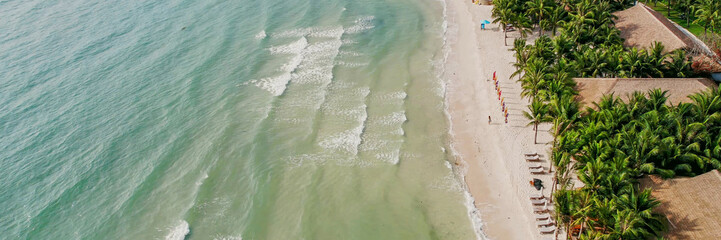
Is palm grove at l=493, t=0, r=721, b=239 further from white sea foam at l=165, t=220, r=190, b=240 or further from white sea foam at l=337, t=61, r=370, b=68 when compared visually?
white sea foam at l=165, t=220, r=190, b=240

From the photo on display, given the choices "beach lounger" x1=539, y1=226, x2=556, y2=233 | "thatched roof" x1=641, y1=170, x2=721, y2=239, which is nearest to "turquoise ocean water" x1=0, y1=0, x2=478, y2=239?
"beach lounger" x1=539, y1=226, x2=556, y2=233

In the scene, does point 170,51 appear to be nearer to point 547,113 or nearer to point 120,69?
point 120,69

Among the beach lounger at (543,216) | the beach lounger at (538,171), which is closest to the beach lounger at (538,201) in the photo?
the beach lounger at (543,216)

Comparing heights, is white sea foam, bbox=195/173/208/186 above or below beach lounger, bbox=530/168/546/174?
above

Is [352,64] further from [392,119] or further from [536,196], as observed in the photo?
[536,196]

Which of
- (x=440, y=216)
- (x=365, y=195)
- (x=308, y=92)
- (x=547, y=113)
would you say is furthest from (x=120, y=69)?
(x=547, y=113)

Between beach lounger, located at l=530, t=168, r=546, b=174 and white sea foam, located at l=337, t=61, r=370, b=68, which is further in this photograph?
white sea foam, located at l=337, t=61, r=370, b=68
